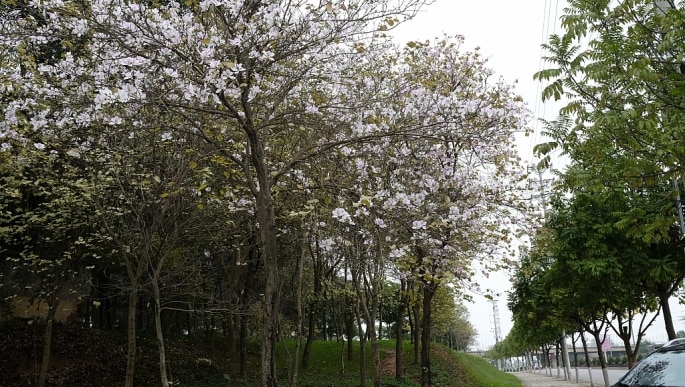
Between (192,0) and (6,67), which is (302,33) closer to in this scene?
(192,0)

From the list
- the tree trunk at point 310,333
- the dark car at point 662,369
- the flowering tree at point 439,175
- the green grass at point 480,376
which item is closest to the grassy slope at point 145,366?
the tree trunk at point 310,333

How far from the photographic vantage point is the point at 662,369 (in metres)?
5.53

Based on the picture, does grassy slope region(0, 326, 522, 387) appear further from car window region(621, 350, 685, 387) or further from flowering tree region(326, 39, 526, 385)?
car window region(621, 350, 685, 387)

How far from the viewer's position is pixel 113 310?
22.0 m

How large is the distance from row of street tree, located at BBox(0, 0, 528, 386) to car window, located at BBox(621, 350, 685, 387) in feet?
8.71

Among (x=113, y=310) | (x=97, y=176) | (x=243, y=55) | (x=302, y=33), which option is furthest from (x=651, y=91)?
(x=113, y=310)

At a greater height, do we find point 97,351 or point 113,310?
point 113,310

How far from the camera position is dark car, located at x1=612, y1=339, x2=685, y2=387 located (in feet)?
17.1

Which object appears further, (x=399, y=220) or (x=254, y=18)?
(x=399, y=220)

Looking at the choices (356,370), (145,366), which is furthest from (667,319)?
(145,366)

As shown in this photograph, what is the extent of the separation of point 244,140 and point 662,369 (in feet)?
21.5

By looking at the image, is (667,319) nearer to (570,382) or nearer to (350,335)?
(350,335)

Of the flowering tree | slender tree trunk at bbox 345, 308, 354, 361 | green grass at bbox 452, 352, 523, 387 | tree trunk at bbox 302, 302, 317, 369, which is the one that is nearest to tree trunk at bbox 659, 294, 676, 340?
the flowering tree

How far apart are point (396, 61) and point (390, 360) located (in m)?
16.1
